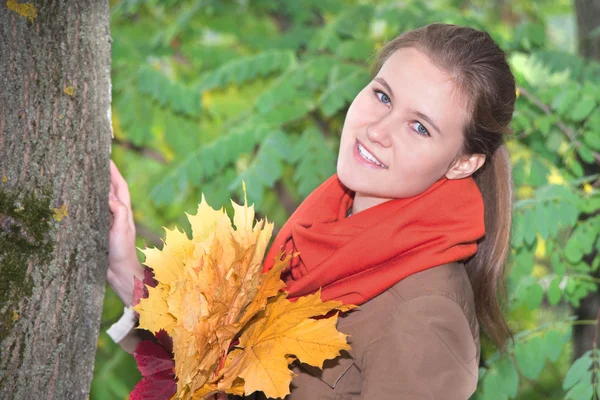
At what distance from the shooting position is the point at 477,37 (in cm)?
205

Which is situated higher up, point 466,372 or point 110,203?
point 110,203

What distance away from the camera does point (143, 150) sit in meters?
6.76

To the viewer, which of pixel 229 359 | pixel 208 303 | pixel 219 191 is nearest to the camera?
pixel 208 303

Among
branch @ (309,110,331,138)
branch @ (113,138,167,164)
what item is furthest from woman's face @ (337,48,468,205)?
branch @ (113,138,167,164)

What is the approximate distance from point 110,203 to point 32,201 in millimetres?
440

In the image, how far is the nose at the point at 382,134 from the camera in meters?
1.94

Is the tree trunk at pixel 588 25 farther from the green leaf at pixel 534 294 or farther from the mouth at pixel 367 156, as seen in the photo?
the mouth at pixel 367 156

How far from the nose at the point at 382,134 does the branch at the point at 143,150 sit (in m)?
4.72

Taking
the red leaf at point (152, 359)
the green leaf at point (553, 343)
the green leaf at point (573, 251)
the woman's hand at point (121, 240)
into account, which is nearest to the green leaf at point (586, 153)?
the green leaf at point (573, 251)

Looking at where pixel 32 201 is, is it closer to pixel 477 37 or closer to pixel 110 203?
pixel 110 203

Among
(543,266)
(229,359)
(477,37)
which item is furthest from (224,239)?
(543,266)

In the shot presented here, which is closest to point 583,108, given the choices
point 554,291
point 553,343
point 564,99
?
point 564,99

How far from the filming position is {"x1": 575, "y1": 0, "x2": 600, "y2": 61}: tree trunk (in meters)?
4.48

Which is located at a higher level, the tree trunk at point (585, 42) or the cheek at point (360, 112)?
the cheek at point (360, 112)
